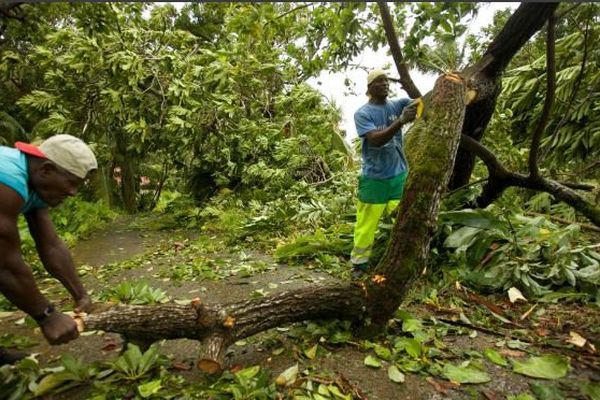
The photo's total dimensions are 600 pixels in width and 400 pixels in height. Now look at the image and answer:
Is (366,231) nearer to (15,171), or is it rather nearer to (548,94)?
(548,94)

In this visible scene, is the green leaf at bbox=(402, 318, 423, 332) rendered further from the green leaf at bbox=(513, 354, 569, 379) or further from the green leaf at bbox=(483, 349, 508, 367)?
the green leaf at bbox=(513, 354, 569, 379)

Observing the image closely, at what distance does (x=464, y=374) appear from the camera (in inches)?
91.7

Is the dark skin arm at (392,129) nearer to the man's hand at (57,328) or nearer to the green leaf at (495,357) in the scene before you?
the green leaf at (495,357)

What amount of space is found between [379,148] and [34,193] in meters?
2.82

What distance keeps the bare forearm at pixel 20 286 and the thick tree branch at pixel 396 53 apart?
3267mm

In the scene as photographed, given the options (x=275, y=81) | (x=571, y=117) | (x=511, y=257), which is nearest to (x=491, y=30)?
(x=571, y=117)

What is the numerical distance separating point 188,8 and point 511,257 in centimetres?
1143

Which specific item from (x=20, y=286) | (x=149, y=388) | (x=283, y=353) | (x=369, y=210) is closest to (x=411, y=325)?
(x=283, y=353)

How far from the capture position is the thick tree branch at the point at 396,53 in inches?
143

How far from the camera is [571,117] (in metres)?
5.90

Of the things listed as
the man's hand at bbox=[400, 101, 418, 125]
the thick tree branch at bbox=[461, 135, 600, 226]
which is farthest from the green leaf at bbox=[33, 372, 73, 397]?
the thick tree branch at bbox=[461, 135, 600, 226]

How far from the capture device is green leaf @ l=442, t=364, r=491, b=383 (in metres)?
2.28

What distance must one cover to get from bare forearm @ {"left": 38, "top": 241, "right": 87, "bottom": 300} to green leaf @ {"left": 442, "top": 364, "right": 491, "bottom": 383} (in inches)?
91.1

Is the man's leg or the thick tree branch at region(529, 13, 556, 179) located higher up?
the thick tree branch at region(529, 13, 556, 179)
